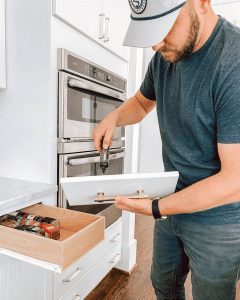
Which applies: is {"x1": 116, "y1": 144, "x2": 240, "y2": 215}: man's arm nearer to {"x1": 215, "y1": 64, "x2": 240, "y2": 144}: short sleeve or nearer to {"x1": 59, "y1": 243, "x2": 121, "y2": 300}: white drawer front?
{"x1": 215, "y1": 64, "x2": 240, "y2": 144}: short sleeve

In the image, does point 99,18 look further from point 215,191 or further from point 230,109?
point 215,191

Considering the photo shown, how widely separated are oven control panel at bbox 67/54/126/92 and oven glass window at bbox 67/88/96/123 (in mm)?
93

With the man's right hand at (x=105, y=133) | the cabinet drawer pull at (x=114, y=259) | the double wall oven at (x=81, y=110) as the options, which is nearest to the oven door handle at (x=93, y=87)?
the double wall oven at (x=81, y=110)

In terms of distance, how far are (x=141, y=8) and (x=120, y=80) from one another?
3.07 ft

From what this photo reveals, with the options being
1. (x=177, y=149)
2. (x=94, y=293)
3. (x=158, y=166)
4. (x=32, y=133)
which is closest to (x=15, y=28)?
(x=32, y=133)

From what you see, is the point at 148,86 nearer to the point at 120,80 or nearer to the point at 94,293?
the point at 120,80

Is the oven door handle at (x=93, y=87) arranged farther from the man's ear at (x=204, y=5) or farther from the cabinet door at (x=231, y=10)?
the cabinet door at (x=231, y=10)

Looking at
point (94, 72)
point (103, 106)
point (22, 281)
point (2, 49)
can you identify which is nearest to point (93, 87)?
point (94, 72)

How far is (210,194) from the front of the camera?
30.8 inches

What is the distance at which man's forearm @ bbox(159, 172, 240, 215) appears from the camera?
0.77 meters

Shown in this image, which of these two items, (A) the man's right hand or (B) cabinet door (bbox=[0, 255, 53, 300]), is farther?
(A) the man's right hand

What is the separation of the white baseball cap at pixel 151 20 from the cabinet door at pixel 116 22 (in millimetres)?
754

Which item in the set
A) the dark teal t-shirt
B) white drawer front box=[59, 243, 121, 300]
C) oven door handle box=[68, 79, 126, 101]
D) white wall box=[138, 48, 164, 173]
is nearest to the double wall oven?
oven door handle box=[68, 79, 126, 101]

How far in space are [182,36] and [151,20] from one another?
0.10m
